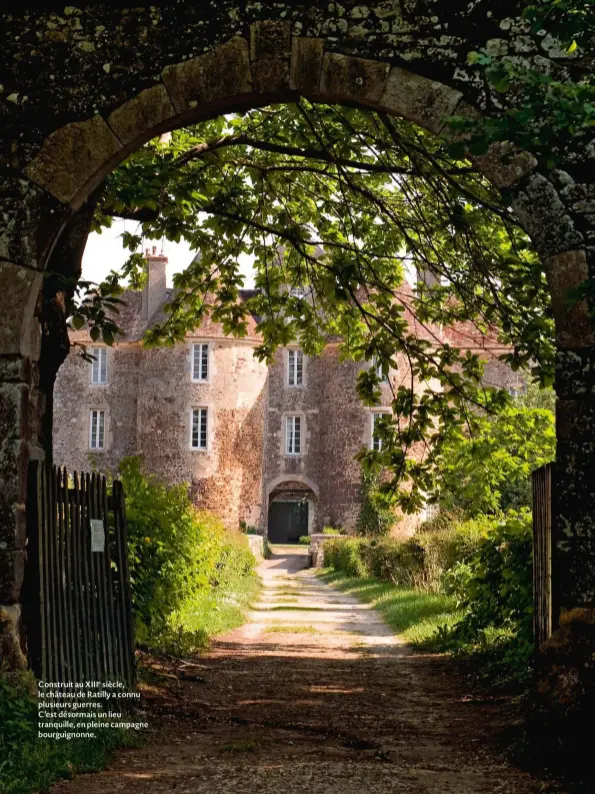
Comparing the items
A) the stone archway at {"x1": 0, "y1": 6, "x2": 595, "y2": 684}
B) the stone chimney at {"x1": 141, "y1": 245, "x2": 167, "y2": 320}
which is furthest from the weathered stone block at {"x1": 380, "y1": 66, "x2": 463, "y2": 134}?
the stone chimney at {"x1": 141, "y1": 245, "x2": 167, "y2": 320}

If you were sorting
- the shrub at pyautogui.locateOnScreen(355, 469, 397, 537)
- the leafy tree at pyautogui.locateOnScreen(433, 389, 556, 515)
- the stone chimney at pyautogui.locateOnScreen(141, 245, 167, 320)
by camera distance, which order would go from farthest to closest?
the stone chimney at pyautogui.locateOnScreen(141, 245, 167, 320) → the shrub at pyautogui.locateOnScreen(355, 469, 397, 537) → the leafy tree at pyautogui.locateOnScreen(433, 389, 556, 515)

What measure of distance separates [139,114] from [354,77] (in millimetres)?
1290

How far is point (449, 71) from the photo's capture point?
5863mm

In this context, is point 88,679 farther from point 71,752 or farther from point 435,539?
point 435,539

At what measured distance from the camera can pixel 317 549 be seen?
32.7 metres

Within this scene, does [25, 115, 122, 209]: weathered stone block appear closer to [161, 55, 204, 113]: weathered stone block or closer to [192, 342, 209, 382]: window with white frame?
[161, 55, 204, 113]: weathered stone block

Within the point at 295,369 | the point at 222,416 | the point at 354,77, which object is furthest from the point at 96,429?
the point at 354,77

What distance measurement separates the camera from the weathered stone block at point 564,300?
546 cm

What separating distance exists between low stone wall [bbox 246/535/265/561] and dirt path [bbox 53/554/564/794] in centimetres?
1977

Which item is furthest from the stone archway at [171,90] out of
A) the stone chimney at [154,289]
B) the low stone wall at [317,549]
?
the stone chimney at [154,289]

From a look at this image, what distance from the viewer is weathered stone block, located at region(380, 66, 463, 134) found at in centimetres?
582

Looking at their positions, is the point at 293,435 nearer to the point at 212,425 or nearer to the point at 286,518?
the point at 212,425

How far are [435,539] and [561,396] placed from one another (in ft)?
39.8

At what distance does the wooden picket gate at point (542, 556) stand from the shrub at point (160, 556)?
12.2ft
